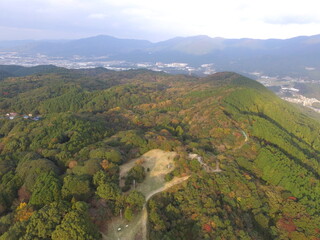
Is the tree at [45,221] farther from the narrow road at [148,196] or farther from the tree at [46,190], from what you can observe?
the narrow road at [148,196]

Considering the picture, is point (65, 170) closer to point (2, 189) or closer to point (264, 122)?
point (2, 189)

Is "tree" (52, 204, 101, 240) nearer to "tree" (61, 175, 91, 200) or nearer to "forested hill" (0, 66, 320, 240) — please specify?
"forested hill" (0, 66, 320, 240)

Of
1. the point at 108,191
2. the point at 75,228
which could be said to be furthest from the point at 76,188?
the point at 75,228

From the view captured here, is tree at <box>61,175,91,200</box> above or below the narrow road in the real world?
above

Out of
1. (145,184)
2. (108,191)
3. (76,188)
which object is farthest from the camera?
(145,184)

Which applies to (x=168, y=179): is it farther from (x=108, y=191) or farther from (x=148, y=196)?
(x=108, y=191)

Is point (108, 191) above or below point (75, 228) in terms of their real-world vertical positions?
below

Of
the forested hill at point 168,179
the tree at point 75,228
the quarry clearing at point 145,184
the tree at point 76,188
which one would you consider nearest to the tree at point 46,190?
the forested hill at point 168,179

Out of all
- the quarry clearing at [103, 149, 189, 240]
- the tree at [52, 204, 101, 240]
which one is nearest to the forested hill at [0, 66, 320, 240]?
the tree at [52, 204, 101, 240]

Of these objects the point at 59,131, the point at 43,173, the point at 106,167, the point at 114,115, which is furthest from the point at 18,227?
the point at 114,115
